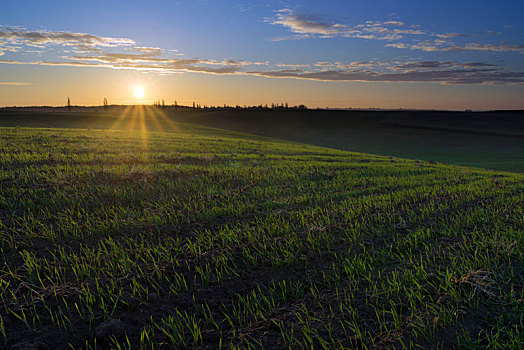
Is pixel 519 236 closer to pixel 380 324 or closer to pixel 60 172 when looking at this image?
pixel 380 324

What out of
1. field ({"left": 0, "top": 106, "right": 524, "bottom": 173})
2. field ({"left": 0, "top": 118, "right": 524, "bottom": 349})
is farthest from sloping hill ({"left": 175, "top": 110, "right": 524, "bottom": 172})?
field ({"left": 0, "top": 118, "right": 524, "bottom": 349})

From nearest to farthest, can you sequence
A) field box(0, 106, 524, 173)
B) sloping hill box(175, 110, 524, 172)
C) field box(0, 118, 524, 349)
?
field box(0, 118, 524, 349) → field box(0, 106, 524, 173) → sloping hill box(175, 110, 524, 172)

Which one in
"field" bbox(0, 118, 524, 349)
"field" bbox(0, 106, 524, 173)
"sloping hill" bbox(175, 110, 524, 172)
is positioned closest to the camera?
"field" bbox(0, 118, 524, 349)

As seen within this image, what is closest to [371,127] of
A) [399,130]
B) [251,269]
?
[399,130]

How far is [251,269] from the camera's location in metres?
4.66

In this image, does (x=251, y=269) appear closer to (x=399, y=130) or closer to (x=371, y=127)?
(x=399, y=130)

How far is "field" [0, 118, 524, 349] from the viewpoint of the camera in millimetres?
3291

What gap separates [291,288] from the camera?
4.08 meters

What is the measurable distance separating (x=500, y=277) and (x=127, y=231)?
6.28 m

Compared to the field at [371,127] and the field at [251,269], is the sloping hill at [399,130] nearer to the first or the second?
the field at [371,127]

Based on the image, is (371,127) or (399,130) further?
(371,127)

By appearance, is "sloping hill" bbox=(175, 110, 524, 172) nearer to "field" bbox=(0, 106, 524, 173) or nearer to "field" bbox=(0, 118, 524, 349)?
"field" bbox=(0, 106, 524, 173)

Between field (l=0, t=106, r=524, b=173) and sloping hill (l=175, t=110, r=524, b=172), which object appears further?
sloping hill (l=175, t=110, r=524, b=172)

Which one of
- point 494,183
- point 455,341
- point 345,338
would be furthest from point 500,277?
point 494,183
